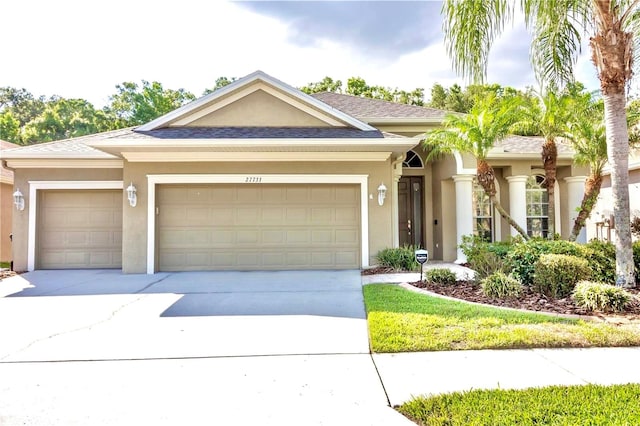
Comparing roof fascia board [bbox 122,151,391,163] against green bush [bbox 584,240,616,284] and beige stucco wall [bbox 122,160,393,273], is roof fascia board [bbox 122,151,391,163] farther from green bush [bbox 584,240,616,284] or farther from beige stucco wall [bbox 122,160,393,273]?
green bush [bbox 584,240,616,284]

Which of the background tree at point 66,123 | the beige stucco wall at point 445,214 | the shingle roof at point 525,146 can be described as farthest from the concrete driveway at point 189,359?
the background tree at point 66,123

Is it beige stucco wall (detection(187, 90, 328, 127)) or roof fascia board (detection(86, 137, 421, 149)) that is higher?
beige stucco wall (detection(187, 90, 328, 127))

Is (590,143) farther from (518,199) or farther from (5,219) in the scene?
(5,219)

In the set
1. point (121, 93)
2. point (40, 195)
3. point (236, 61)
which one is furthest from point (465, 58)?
point (121, 93)

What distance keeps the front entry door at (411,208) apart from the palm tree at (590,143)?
14.7 ft

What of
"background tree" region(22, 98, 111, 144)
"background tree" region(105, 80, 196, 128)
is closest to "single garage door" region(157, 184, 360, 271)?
"background tree" region(105, 80, 196, 128)

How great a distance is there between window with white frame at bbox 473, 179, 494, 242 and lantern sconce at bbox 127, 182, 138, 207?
10199mm

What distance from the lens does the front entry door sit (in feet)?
39.6

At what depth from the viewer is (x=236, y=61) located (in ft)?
47.3

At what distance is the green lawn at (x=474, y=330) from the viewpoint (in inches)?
160

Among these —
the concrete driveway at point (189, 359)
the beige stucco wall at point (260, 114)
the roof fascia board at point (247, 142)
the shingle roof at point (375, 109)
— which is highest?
the shingle roof at point (375, 109)

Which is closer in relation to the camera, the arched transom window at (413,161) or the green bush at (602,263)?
the green bush at (602,263)

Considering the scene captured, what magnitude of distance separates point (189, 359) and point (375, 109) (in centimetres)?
1038

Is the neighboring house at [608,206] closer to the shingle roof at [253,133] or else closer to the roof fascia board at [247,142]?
the roof fascia board at [247,142]
